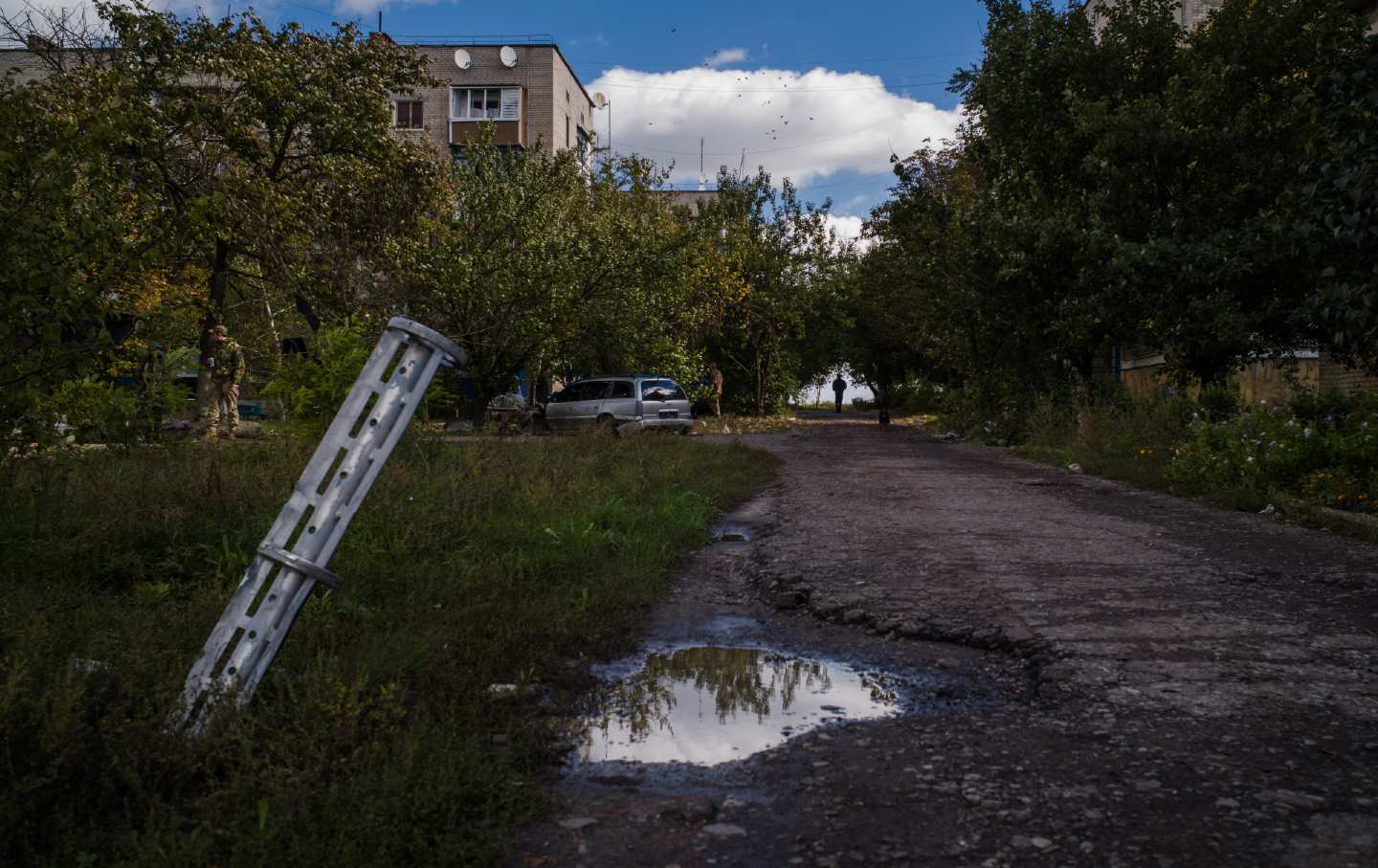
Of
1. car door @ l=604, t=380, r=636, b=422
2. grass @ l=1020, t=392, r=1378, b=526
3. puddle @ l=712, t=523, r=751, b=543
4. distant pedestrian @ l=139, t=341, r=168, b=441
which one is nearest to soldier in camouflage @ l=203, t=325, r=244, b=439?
car door @ l=604, t=380, r=636, b=422

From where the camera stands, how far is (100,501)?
19.4ft

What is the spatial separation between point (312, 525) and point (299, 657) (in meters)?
1.21

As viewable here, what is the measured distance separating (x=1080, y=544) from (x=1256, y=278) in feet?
28.2

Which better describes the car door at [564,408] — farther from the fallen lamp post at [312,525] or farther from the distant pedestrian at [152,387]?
the fallen lamp post at [312,525]

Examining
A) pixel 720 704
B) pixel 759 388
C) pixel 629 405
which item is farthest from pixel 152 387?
pixel 759 388

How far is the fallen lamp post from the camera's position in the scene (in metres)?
2.92

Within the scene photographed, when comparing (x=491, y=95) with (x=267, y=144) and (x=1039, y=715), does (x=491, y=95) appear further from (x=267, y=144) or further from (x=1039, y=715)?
(x=1039, y=715)

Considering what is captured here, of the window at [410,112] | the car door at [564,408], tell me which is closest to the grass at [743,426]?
the car door at [564,408]

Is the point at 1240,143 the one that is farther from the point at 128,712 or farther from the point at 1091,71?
the point at 128,712

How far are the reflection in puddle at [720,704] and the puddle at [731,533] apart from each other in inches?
135

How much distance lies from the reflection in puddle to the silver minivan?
19.1m

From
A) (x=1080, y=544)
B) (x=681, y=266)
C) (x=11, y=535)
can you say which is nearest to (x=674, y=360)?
(x=681, y=266)

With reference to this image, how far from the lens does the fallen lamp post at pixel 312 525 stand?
2.92 m

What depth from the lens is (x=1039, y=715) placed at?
3.67 m
